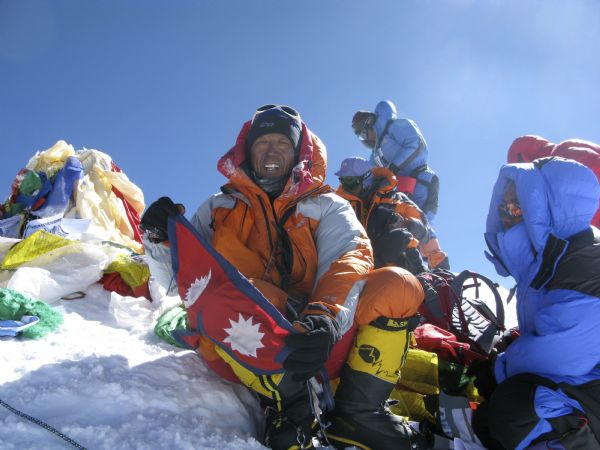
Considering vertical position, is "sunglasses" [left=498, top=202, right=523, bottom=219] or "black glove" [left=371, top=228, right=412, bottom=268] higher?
"sunglasses" [left=498, top=202, right=523, bottom=219]

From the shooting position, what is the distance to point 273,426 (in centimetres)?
164

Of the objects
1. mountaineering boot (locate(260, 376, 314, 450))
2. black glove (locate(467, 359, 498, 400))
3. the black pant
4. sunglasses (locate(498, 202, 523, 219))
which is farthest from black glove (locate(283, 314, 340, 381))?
sunglasses (locate(498, 202, 523, 219))

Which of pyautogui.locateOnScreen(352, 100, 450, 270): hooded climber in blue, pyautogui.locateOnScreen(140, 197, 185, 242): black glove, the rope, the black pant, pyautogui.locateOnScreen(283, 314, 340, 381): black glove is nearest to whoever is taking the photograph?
the rope

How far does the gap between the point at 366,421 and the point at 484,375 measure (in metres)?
0.96

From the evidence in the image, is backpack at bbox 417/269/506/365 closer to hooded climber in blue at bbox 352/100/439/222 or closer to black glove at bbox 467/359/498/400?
black glove at bbox 467/359/498/400

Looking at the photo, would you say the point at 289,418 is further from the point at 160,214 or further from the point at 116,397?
the point at 160,214

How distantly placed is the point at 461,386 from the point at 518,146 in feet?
6.39

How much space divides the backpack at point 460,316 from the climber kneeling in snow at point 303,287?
3.46 ft

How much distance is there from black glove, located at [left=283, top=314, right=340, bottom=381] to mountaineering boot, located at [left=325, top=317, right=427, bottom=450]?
0.96 feet

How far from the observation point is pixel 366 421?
5.70 feet

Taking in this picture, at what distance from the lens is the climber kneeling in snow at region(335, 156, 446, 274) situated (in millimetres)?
4070

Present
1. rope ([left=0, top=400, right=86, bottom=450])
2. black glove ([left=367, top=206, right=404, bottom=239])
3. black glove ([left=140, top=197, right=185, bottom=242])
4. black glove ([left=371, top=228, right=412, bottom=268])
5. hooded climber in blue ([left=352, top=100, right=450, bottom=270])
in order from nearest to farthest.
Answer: rope ([left=0, top=400, right=86, bottom=450]) → black glove ([left=140, top=197, right=185, bottom=242]) → black glove ([left=371, top=228, right=412, bottom=268]) → black glove ([left=367, top=206, right=404, bottom=239]) → hooded climber in blue ([left=352, top=100, right=450, bottom=270])

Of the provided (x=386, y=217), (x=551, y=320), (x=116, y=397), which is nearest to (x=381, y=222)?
(x=386, y=217)

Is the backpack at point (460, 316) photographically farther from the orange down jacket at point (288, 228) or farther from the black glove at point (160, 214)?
the black glove at point (160, 214)
